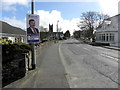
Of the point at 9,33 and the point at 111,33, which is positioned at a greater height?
the point at 111,33

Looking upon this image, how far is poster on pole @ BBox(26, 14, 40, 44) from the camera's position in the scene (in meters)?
8.59

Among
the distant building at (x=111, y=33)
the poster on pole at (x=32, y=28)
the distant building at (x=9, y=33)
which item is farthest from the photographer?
the distant building at (x=111, y=33)

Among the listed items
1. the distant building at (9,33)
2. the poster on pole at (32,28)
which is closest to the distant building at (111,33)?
the distant building at (9,33)

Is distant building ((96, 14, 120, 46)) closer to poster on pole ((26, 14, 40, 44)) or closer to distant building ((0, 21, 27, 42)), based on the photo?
distant building ((0, 21, 27, 42))

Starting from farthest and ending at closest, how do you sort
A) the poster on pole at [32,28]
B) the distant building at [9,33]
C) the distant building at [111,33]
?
the distant building at [111,33]
the distant building at [9,33]
the poster on pole at [32,28]

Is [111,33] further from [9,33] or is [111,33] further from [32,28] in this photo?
[32,28]

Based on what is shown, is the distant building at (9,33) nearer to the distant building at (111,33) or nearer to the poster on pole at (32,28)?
the poster on pole at (32,28)

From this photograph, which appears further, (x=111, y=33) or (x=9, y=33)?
(x=111, y=33)

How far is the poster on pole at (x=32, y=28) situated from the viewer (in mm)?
8586

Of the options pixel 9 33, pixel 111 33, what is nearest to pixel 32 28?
pixel 9 33

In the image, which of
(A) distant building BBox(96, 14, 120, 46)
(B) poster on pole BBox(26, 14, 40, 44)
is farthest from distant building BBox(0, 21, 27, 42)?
(A) distant building BBox(96, 14, 120, 46)

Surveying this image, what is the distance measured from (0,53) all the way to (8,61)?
0.54m

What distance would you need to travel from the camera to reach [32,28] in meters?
8.66

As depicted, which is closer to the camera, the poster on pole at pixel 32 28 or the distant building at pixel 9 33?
the poster on pole at pixel 32 28
